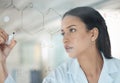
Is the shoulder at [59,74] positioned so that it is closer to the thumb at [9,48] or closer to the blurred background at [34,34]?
the blurred background at [34,34]

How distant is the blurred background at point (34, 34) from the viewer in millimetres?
1155

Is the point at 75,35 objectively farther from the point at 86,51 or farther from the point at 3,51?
the point at 3,51

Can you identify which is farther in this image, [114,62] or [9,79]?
[114,62]

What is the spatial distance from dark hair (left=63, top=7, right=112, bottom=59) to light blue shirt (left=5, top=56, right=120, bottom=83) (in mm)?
64

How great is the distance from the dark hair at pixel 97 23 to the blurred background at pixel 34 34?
32 millimetres

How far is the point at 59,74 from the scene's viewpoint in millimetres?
1160

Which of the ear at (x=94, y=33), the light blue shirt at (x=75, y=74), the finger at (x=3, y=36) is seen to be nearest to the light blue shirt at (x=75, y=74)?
the light blue shirt at (x=75, y=74)

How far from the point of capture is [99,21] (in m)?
1.18

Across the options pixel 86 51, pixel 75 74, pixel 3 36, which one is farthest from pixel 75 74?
pixel 3 36

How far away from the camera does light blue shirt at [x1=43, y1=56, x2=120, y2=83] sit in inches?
45.3

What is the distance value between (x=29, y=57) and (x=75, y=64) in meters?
0.20

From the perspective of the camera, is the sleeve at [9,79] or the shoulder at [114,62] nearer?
the sleeve at [9,79]

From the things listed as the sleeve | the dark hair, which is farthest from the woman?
the sleeve

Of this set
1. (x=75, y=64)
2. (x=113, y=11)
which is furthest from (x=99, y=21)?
(x=75, y=64)
